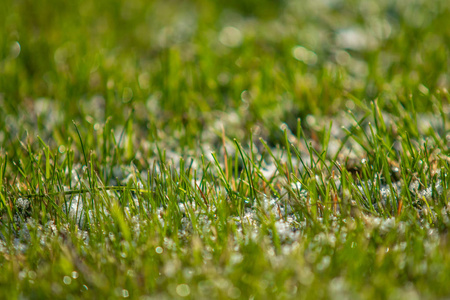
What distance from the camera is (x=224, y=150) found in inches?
77.9

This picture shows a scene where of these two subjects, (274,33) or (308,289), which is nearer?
(308,289)

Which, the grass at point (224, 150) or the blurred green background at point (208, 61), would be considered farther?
the blurred green background at point (208, 61)

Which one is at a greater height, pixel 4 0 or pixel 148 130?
pixel 4 0

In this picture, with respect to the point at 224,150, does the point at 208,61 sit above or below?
above

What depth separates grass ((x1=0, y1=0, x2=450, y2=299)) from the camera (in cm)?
129

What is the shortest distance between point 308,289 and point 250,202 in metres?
0.48

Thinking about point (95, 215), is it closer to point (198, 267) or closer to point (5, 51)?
point (198, 267)

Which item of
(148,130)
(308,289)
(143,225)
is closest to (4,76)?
(148,130)

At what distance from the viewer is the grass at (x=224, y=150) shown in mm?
1285

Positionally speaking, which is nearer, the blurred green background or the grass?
the grass

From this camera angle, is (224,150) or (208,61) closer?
(224,150)

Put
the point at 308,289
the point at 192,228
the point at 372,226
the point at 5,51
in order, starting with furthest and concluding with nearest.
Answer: the point at 5,51
the point at 192,228
the point at 372,226
the point at 308,289

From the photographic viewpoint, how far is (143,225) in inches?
57.3

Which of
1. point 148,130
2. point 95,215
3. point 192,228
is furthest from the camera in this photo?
point 148,130
